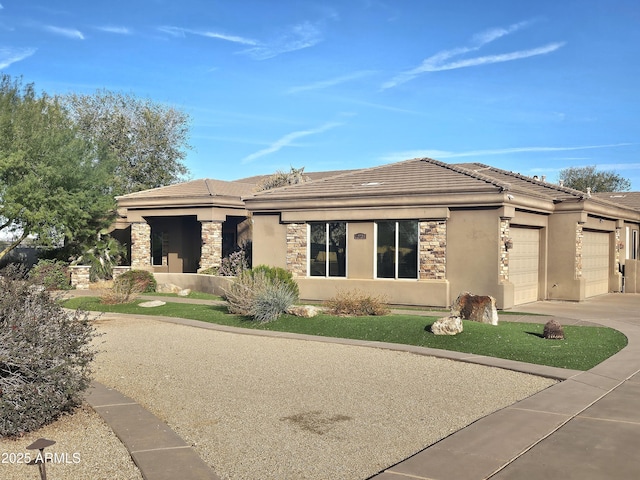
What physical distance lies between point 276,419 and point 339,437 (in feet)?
3.53

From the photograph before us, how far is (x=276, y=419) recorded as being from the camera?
25.6 ft

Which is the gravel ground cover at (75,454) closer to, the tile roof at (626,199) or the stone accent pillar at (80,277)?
the stone accent pillar at (80,277)

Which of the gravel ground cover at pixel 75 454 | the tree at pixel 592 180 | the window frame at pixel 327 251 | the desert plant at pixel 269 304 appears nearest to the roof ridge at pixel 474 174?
the window frame at pixel 327 251

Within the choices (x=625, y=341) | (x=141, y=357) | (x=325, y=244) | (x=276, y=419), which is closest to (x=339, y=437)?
(x=276, y=419)

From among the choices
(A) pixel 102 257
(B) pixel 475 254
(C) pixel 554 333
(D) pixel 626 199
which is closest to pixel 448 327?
(C) pixel 554 333

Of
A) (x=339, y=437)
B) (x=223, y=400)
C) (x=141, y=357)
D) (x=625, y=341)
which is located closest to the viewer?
(x=339, y=437)

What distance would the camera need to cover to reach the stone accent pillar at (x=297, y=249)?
73.6ft

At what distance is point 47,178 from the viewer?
27.5m

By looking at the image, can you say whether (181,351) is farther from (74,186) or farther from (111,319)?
(74,186)

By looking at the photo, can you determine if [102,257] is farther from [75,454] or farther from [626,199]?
[626,199]

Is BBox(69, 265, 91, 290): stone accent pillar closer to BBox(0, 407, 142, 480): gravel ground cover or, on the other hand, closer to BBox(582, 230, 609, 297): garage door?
BBox(582, 230, 609, 297): garage door

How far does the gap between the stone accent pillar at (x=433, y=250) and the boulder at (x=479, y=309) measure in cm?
403

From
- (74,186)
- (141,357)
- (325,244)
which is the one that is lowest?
(141,357)

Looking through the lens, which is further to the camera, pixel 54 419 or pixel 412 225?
pixel 412 225
